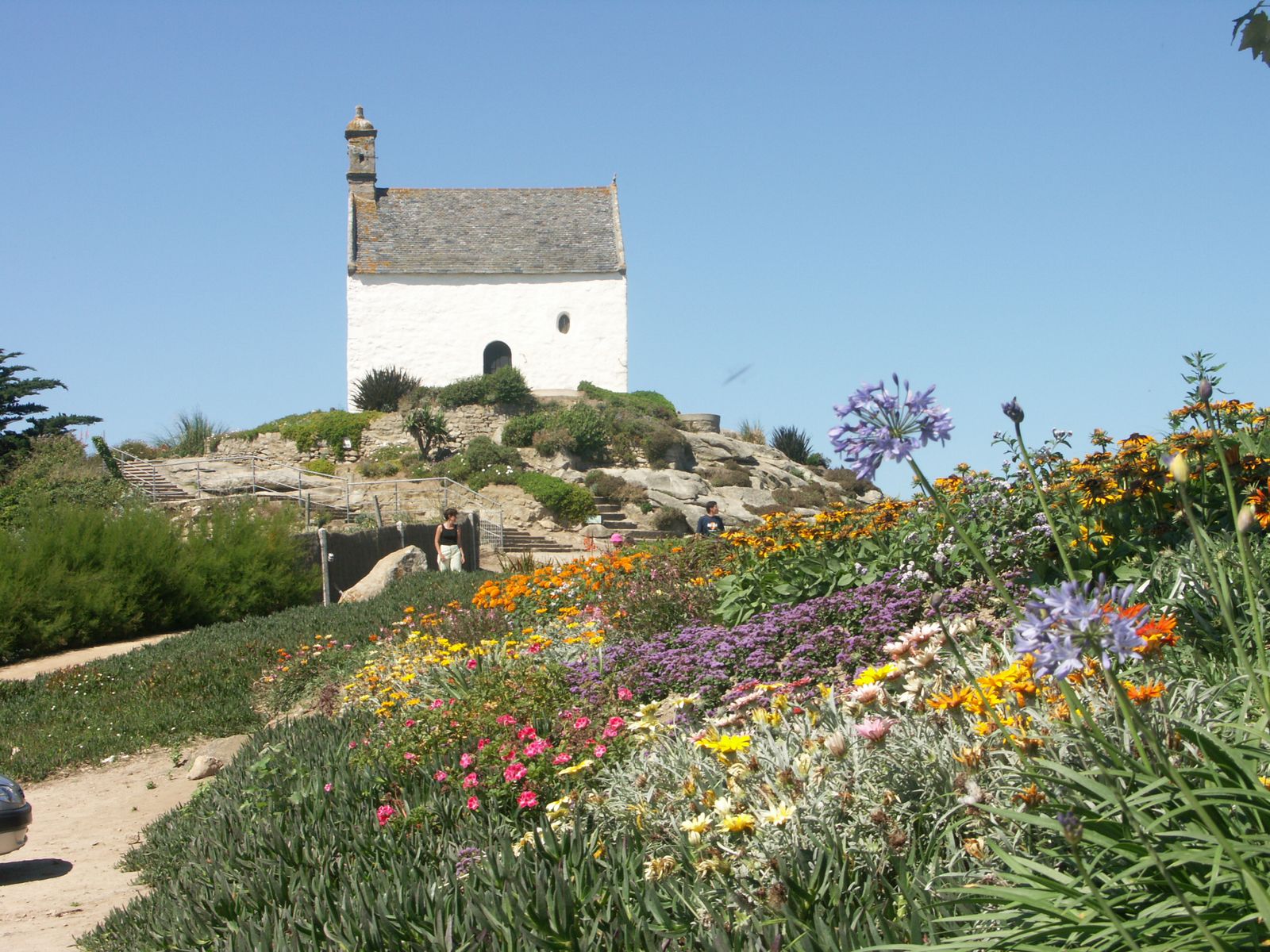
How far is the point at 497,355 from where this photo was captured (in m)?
41.3

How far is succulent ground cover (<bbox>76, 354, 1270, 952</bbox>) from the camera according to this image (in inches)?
94.0

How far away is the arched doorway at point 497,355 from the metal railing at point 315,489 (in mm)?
9203

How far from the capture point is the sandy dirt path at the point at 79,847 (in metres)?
5.65

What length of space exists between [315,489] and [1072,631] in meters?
Result: 30.7

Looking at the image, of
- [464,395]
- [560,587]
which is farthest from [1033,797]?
[464,395]

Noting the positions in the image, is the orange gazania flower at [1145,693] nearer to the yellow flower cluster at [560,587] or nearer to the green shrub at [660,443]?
the yellow flower cluster at [560,587]

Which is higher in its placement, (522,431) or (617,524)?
(522,431)

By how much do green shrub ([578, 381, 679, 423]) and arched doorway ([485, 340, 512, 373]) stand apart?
2.99 metres

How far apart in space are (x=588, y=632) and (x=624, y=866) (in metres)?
4.33

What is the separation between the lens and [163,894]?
15.8ft

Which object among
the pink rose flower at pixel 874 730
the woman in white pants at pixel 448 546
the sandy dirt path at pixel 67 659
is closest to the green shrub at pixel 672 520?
the woman in white pants at pixel 448 546

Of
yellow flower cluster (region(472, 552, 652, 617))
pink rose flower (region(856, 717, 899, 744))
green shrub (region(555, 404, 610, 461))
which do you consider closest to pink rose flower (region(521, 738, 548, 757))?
pink rose flower (region(856, 717, 899, 744))

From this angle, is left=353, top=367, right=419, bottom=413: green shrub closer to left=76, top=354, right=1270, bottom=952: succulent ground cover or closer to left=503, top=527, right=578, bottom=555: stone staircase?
left=503, top=527, right=578, bottom=555: stone staircase

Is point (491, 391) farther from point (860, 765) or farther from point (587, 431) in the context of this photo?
point (860, 765)
